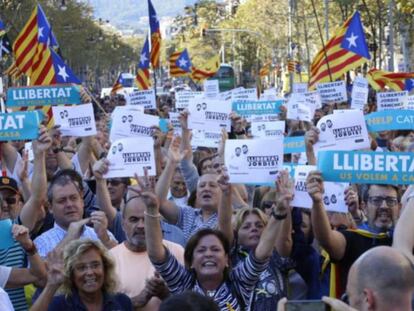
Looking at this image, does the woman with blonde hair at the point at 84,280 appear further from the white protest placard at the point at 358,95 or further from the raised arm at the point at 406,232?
the white protest placard at the point at 358,95

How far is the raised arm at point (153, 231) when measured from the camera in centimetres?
600

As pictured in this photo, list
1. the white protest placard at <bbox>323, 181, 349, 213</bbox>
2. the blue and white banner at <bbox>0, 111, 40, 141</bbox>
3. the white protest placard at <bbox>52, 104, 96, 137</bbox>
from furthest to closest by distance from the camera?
the white protest placard at <bbox>52, 104, 96, 137</bbox> → the blue and white banner at <bbox>0, 111, 40, 141</bbox> → the white protest placard at <bbox>323, 181, 349, 213</bbox>

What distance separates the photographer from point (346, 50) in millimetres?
16703

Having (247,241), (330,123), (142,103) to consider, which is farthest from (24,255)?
(142,103)

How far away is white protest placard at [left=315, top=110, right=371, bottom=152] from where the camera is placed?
7.72 m

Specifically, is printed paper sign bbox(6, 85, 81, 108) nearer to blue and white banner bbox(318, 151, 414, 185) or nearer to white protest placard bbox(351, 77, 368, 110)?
white protest placard bbox(351, 77, 368, 110)

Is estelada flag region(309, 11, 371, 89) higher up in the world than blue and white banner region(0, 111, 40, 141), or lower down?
higher up

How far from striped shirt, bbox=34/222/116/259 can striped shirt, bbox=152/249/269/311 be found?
1.03 meters

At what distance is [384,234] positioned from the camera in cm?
638

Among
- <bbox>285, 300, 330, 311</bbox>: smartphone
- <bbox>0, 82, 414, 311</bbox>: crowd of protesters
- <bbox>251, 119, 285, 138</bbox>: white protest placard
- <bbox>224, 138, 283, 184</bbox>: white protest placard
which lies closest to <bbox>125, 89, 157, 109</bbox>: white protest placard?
<bbox>251, 119, 285, 138</bbox>: white protest placard

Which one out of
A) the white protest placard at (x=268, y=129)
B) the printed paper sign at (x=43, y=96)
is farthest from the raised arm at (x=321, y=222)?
the printed paper sign at (x=43, y=96)

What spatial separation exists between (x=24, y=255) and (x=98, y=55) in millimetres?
84101

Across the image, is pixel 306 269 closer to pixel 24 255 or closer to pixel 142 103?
pixel 24 255

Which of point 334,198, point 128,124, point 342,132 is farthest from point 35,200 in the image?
point 128,124
